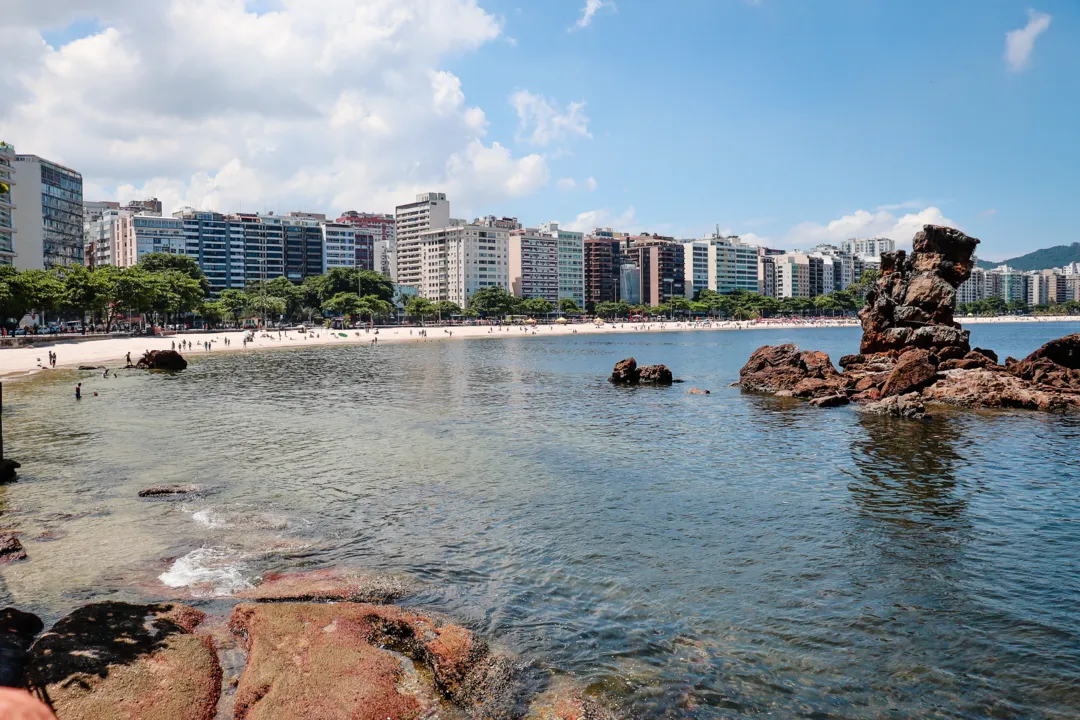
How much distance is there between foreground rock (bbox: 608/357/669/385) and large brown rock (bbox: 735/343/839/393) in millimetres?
5671

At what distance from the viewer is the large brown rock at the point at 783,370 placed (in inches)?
1919

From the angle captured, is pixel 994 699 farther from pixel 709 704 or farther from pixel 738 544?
pixel 738 544

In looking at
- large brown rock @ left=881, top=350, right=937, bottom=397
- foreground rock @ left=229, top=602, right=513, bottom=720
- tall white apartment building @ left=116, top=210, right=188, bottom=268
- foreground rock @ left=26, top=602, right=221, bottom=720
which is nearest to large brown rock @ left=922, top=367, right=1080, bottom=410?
large brown rock @ left=881, top=350, right=937, bottom=397

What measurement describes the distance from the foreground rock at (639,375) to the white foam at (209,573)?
4242cm

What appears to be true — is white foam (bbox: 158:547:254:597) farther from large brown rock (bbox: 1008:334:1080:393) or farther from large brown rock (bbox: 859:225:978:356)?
large brown rock (bbox: 859:225:978:356)

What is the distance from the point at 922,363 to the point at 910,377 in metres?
1.21

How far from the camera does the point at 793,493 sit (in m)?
21.7

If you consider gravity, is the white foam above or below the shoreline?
below

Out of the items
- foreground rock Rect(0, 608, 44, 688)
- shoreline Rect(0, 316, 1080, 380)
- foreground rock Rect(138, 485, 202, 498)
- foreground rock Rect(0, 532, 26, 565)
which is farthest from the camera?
shoreline Rect(0, 316, 1080, 380)

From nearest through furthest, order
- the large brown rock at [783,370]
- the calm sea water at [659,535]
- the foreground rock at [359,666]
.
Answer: the foreground rock at [359,666] < the calm sea water at [659,535] < the large brown rock at [783,370]

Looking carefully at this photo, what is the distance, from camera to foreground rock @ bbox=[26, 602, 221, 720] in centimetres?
868

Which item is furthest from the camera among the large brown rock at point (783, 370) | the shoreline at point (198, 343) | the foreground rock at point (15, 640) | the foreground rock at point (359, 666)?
the shoreline at point (198, 343)

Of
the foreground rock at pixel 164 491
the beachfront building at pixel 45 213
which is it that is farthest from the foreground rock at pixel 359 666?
the beachfront building at pixel 45 213

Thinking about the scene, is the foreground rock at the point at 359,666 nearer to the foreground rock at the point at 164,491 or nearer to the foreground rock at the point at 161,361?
the foreground rock at the point at 164,491
